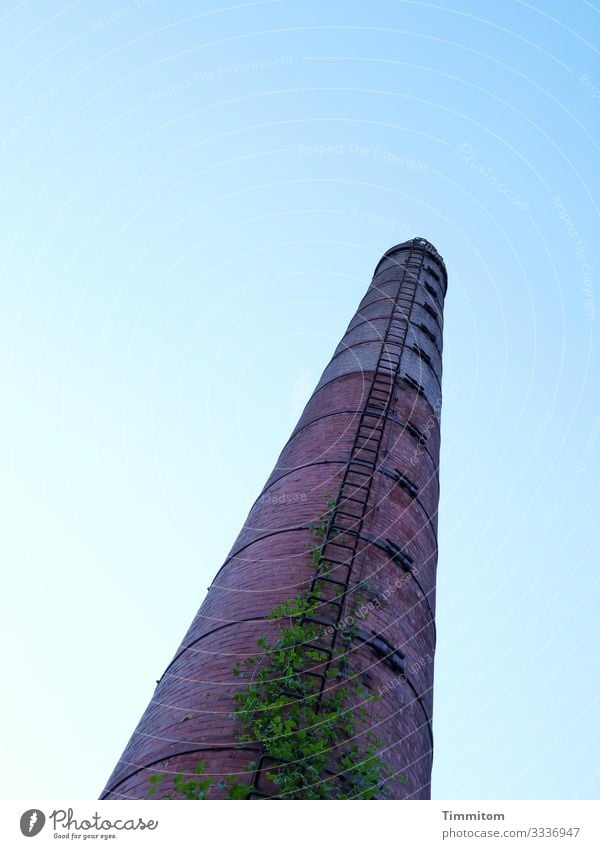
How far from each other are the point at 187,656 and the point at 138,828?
10.4ft

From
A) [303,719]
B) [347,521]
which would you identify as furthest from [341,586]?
[303,719]

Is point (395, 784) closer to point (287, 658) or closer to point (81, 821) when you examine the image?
point (287, 658)

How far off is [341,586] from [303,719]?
1870 mm

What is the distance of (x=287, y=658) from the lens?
6.31m

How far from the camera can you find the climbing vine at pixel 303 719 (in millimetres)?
5391

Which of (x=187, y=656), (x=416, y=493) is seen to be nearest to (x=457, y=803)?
(x=187, y=656)

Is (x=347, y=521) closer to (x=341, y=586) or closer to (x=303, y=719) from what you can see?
(x=341, y=586)

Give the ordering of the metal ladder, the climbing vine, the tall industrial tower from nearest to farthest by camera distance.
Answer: the climbing vine, the tall industrial tower, the metal ladder

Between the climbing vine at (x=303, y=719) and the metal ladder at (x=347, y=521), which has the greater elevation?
the metal ladder at (x=347, y=521)

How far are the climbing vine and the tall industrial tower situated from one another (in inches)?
3.0

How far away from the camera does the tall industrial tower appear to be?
6309 millimetres

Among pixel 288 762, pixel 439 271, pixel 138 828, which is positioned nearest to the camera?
pixel 138 828

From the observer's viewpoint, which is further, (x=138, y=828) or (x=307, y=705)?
(x=307, y=705)

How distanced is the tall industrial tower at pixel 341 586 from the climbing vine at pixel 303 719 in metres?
0.08
